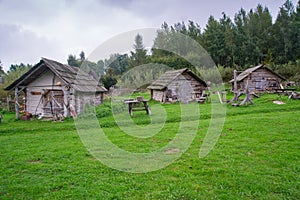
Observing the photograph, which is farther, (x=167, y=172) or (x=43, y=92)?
(x=43, y=92)

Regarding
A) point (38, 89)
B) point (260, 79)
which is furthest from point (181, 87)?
point (38, 89)

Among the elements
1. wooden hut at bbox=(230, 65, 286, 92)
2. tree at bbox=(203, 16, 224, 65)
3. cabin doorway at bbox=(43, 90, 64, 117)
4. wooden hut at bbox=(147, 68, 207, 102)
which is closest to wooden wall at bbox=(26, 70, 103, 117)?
cabin doorway at bbox=(43, 90, 64, 117)

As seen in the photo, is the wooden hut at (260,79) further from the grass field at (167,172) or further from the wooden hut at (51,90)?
the grass field at (167,172)

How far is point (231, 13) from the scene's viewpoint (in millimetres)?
54156

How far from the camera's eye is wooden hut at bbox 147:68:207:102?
22266mm

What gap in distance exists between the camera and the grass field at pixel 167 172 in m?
4.34

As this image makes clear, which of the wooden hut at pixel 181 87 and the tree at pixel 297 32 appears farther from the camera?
the tree at pixel 297 32

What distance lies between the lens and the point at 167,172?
17.4 feet

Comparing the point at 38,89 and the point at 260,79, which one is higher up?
the point at 260,79

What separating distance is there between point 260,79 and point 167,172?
1039 inches

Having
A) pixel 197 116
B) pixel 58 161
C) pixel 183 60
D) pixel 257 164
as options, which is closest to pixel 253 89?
pixel 197 116

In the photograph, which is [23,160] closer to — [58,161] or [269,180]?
[58,161]

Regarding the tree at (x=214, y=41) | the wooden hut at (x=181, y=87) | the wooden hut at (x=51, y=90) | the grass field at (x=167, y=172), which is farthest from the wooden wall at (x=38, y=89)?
the tree at (x=214, y=41)

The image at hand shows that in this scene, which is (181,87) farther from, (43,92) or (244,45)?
(244,45)
